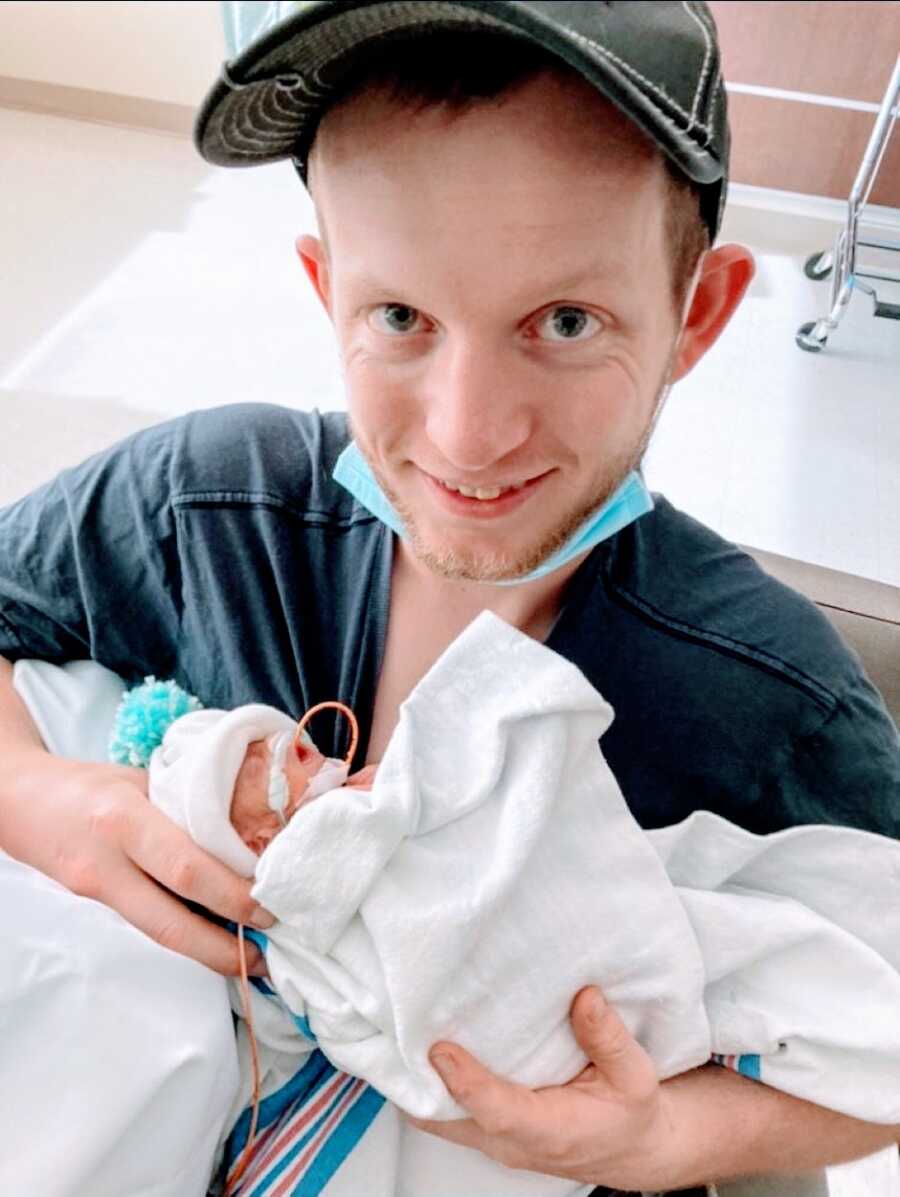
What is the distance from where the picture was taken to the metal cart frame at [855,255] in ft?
3.57

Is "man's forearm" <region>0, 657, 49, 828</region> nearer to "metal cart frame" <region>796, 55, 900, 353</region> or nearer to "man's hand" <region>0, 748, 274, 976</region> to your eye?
"man's hand" <region>0, 748, 274, 976</region>

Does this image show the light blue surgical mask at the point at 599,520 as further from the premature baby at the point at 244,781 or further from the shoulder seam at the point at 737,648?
the premature baby at the point at 244,781

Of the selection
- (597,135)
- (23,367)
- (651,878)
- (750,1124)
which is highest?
(597,135)

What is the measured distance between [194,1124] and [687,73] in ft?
2.47

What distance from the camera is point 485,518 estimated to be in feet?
2.40

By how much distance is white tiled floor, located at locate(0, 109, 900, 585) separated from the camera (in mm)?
1601

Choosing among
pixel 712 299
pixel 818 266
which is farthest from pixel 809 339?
pixel 712 299

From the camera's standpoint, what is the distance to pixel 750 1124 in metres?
0.77

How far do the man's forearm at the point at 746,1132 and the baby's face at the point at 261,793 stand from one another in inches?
14.5

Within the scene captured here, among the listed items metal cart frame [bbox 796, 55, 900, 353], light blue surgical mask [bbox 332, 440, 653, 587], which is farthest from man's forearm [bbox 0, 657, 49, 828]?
metal cart frame [bbox 796, 55, 900, 353]

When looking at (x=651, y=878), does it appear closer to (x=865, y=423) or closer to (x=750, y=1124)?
(x=750, y=1124)

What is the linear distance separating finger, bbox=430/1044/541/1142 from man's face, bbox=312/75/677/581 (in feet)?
1.17

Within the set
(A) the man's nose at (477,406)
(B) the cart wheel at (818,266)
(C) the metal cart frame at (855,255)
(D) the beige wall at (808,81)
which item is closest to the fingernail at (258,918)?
(A) the man's nose at (477,406)

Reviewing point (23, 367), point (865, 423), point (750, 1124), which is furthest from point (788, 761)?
point (23, 367)
